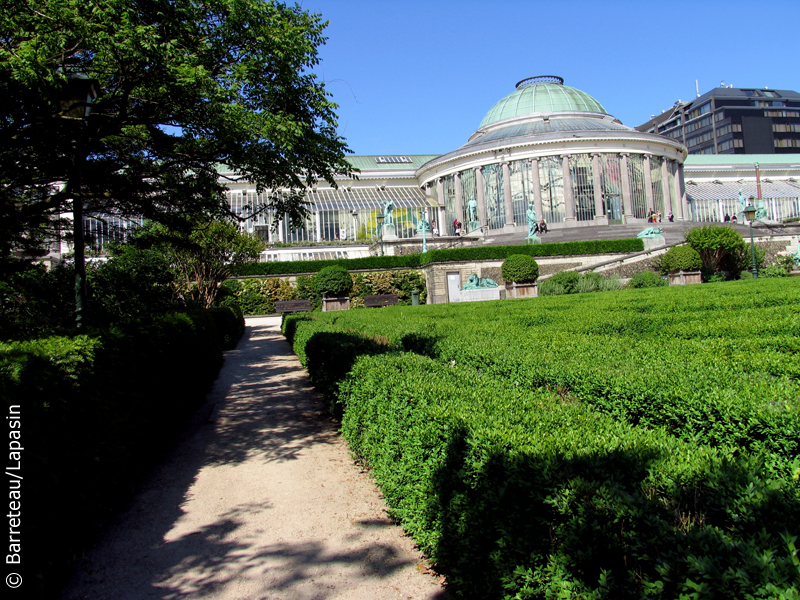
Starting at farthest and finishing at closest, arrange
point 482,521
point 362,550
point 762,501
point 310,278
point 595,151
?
point 595,151 → point 310,278 → point 362,550 → point 482,521 → point 762,501

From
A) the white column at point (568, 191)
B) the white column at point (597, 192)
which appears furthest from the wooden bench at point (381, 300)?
the white column at point (597, 192)

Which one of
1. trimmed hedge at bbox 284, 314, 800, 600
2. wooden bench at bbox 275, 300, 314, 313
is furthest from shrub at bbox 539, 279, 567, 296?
trimmed hedge at bbox 284, 314, 800, 600

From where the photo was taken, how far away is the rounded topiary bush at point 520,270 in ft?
93.0

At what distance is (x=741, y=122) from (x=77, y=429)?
365 ft

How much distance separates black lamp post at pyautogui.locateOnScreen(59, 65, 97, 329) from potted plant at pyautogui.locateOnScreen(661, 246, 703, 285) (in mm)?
28341

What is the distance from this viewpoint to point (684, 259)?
94.5 ft

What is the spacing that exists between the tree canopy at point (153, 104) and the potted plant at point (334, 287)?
1738 cm

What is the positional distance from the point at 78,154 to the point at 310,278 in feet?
86.1

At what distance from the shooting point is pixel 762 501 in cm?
205

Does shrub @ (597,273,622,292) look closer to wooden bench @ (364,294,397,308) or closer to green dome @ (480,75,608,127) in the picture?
wooden bench @ (364,294,397,308)

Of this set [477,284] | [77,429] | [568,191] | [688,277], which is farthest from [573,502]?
[568,191]

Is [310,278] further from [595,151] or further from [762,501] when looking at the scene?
[762,501]

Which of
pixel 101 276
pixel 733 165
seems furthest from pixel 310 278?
pixel 733 165

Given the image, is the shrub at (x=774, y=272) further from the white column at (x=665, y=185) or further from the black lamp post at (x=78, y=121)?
the black lamp post at (x=78, y=121)
